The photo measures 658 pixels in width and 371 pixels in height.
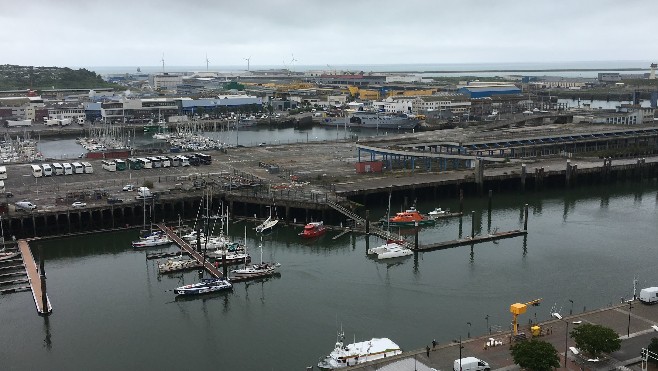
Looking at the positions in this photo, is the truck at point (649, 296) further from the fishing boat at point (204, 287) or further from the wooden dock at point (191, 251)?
the wooden dock at point (191, 251)

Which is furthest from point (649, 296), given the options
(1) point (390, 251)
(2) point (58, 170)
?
(2) point (58, 170)

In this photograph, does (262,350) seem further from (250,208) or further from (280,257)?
(250,208)

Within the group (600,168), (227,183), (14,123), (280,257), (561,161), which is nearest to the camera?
(280,257)

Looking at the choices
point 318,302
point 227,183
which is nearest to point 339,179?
point 227,183

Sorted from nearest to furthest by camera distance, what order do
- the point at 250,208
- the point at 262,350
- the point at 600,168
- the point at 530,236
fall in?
the point at 262,350 → the point at 530,236 → the point at 250,208 → the point at 600,168

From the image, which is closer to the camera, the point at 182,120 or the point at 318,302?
the point at 318,302

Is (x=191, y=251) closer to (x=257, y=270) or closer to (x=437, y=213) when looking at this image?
(x=257, y=270)

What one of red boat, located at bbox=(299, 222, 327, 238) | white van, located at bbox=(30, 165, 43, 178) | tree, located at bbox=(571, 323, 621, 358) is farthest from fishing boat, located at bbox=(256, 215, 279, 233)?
tree, located at bbox=(571, 323, 621, 358)
